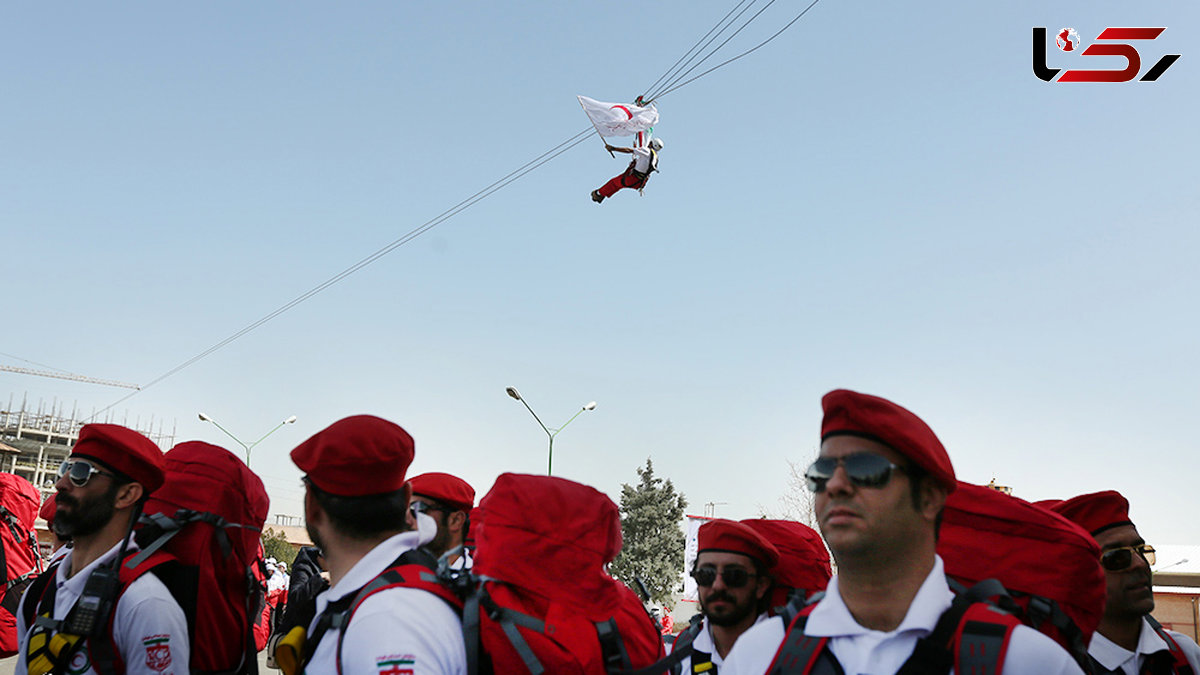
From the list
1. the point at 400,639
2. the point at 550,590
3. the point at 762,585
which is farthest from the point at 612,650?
the point at 762,585

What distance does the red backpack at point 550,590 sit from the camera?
8.20 ft

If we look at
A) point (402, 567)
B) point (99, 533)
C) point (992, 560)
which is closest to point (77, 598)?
point (99, 533)

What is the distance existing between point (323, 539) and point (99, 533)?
1509 millimetres

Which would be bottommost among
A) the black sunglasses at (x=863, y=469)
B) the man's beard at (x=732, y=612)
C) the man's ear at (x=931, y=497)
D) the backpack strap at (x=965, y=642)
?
the man's beard at (x=732, y=612)

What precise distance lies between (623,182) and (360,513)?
1181cm

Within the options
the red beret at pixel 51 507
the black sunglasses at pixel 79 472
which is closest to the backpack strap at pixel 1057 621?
the black sunglasses at pixel 79 472

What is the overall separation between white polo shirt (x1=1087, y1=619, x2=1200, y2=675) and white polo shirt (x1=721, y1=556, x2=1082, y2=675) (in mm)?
2080

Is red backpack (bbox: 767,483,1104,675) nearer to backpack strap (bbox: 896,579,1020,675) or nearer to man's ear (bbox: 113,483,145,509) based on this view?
backpack strap (bbox: 896,579,1020,675)

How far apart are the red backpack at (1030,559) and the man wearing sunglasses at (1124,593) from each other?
1.28 metres

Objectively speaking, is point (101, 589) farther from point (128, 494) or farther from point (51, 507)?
point (51, 507)

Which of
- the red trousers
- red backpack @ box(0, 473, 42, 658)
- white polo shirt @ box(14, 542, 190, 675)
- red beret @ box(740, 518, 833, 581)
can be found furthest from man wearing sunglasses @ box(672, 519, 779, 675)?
the red trousers

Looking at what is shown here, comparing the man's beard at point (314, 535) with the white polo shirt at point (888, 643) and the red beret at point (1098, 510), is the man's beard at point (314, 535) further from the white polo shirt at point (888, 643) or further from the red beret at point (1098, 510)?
the red beret at point (1098, 510)

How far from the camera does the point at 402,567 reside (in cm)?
263

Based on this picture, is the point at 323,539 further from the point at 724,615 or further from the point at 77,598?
the point at 724,615
